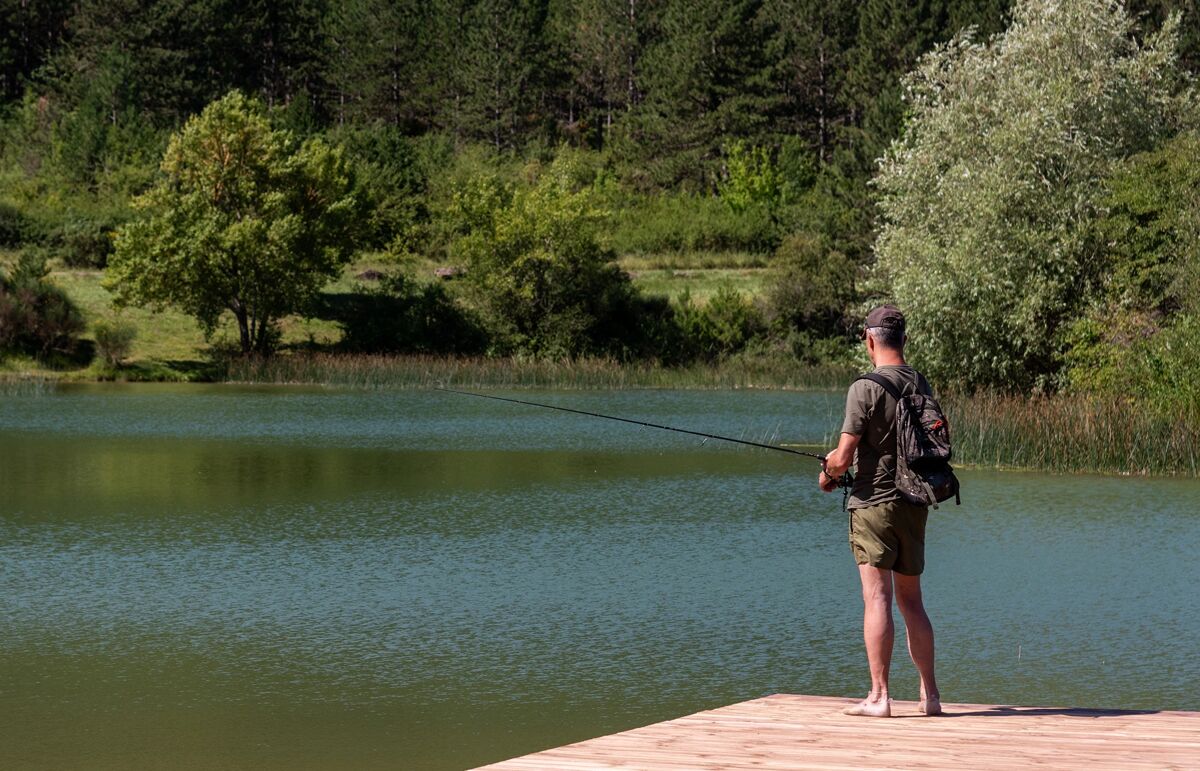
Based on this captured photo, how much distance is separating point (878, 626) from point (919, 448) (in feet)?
2.65

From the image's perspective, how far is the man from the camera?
6957mm

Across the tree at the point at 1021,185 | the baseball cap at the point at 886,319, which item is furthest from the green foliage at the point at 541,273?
the baseball cap at the point at 886,319

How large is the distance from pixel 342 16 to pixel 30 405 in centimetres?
5172

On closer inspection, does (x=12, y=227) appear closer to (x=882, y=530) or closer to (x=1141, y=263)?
(x=1141, y=263)

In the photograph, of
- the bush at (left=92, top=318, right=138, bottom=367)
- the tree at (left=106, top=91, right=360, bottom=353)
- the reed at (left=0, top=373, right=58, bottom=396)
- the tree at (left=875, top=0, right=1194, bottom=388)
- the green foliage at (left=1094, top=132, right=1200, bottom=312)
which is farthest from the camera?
the tree at (left=106, top=91, right=360, bottom=353)

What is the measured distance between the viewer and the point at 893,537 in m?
6.98

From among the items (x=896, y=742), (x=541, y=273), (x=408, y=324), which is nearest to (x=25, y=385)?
(x=408, y=324)

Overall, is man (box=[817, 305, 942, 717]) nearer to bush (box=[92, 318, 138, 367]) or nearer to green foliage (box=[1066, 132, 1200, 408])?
green foliage (box=[1066, 132, 1200, 408])

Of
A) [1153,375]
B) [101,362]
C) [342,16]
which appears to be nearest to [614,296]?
[101,362]

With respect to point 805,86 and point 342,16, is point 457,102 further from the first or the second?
point 805,86

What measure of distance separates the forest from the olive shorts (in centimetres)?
1642

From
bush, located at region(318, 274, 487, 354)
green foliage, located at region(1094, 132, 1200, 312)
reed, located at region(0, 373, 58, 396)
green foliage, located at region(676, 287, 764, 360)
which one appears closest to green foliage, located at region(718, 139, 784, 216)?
green foliage, located at region(676, 287, 764, 360)

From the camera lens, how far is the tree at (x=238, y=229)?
43438 millimetres

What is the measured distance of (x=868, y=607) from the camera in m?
7.01
